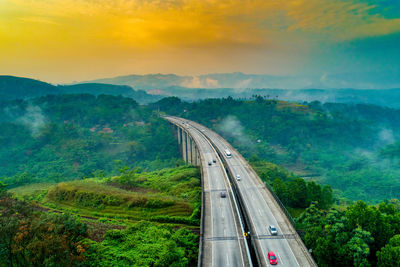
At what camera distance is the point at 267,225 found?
38125 mm

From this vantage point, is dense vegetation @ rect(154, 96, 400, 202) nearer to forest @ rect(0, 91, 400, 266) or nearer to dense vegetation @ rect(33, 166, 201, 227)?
forest @ rect(0, 91, 400, 266)

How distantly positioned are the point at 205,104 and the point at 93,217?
15454cm

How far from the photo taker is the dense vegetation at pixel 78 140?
11144 centimetres

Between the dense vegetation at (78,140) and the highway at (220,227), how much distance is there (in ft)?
207

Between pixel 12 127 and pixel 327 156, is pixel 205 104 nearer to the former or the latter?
pixel 327 156

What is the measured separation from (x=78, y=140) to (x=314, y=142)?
137m

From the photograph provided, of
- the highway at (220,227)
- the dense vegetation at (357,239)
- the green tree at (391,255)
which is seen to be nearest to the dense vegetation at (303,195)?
the highway at (220,227)

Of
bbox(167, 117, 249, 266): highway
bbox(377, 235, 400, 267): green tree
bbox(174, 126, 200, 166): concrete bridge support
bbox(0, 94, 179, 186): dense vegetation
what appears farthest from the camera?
bbox(0, 94, 179, 186): dense vegetation

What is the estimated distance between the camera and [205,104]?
199 metres

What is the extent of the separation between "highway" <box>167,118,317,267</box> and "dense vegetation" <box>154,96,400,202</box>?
238 feet

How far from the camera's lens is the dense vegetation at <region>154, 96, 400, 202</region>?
116500 mm

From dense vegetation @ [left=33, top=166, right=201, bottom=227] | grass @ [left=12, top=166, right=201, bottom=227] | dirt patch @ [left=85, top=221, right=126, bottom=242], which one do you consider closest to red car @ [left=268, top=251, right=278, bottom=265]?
dense vegetation @ [left=33, top=166, right=201, bottom=227]

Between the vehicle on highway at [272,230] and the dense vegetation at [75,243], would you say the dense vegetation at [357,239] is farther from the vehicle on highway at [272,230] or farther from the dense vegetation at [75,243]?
the dense vegetation at [75,243]

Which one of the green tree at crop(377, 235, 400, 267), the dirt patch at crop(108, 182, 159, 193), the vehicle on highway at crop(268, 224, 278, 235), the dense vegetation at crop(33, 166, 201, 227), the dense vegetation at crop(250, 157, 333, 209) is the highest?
the green tree at crop(377, 235, 400, 267)
